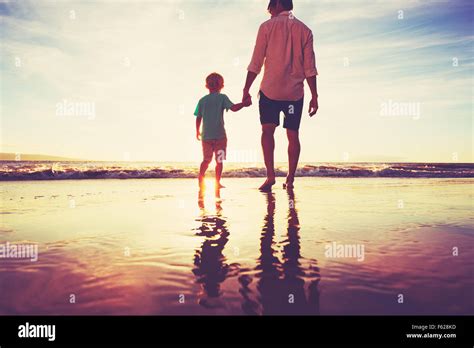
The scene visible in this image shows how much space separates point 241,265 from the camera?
1.83 meters

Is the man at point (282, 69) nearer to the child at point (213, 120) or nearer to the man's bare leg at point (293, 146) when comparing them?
the man's bare leg at point (293, 146)

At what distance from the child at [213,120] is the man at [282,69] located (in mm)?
1492

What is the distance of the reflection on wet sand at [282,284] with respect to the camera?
1332 mm

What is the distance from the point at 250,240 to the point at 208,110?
16.3 ft

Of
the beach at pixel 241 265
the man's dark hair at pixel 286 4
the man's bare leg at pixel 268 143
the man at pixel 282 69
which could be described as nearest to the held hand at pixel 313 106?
the man at pixel 282 69

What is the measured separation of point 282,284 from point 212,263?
1.50 feet

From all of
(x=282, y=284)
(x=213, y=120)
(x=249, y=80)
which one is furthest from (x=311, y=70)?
(x=282, y=284)

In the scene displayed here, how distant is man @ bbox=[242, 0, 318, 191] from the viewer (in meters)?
5.43

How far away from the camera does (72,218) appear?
→ 345 cm

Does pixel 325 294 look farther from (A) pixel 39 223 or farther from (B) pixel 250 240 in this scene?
(A) pixel 39 223

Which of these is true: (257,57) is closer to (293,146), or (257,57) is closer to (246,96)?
(246,96)

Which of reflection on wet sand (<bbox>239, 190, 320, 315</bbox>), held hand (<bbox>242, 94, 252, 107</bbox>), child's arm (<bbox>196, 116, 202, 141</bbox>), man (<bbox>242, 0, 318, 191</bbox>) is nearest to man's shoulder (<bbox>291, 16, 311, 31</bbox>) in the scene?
man (<bbox>242, 0, 318, 191</bbox>)

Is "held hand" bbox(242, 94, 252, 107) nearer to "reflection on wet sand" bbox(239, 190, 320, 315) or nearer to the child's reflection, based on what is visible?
the child's reflection
